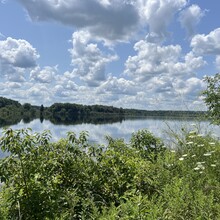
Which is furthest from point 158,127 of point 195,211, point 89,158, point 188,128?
point 195,211

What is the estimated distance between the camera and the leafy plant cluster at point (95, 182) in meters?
4.32

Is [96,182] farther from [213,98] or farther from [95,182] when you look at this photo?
[213,98]

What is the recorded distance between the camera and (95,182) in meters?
5.56

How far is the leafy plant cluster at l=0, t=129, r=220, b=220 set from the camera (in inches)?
170

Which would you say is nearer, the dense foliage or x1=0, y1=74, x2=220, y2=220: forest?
x1=0, y1=74, x2=220, y2=220: forest

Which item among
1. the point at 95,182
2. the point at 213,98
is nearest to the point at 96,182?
the point at 95,182

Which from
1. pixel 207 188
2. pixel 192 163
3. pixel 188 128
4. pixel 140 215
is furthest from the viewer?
pixel 188 128

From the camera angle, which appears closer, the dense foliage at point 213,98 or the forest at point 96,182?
the forest at point 96,182

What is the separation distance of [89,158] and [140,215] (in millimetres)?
2317

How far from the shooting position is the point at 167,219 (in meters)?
4.25

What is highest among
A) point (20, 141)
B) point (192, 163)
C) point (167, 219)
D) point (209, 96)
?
point (209, 96)

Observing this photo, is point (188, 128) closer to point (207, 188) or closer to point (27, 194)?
point (207, 188)

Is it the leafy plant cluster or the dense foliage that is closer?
the leafy plant cluster

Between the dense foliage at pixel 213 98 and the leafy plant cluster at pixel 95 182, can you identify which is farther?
the dense foliage at pixel 213 98
